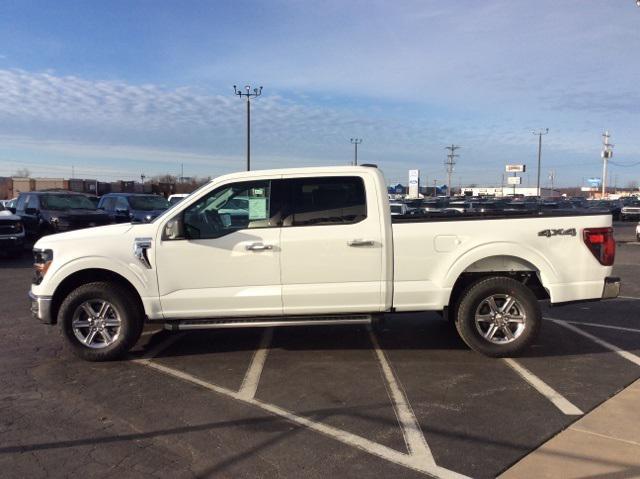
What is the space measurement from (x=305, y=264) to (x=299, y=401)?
4.77ft

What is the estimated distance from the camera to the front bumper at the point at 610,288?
6.03 meters

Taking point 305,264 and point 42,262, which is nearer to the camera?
point 305,264

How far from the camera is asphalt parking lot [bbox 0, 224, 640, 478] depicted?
3.79 metres

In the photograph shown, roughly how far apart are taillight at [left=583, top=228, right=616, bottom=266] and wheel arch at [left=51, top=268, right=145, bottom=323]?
478cm

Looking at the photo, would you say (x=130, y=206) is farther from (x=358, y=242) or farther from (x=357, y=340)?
(x=358, y=242)

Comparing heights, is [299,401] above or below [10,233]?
below

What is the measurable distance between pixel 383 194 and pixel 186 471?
341 centimetres

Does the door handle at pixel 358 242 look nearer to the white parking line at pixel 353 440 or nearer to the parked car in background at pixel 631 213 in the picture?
the white parking line at pixel 353 440

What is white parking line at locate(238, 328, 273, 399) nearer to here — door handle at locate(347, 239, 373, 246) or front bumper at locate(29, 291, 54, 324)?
door handle at locate(347, 239, 373, 246)

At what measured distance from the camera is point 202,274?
5766mm

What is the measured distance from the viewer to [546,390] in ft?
16.6

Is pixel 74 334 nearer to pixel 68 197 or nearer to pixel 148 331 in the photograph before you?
pixel 148 331

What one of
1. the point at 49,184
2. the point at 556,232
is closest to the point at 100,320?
the point at 556,232

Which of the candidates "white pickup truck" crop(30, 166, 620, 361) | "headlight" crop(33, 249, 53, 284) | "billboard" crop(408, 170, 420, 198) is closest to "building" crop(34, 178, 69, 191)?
"billboard" crop(408, 170, 420, 198)
